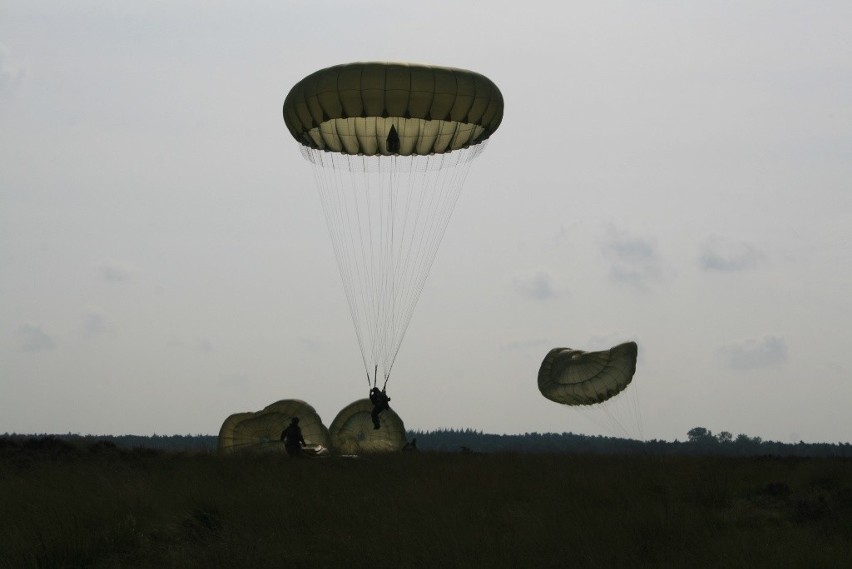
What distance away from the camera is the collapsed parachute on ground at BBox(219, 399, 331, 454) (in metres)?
29.2

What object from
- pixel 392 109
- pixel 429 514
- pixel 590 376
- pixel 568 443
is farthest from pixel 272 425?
pixel 568 443

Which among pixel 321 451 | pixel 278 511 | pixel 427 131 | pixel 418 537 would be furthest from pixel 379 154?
pixel 418 537

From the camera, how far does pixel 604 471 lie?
1897 centimetres

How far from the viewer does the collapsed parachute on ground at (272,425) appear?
96.0ft

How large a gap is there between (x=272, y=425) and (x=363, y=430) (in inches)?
105

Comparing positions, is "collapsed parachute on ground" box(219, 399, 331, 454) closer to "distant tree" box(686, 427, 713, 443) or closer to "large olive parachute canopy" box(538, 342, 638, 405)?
"large olive parachute canopy" box(538, 342, 638, 405)

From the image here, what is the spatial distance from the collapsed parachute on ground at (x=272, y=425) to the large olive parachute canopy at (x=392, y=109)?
25.1 ft

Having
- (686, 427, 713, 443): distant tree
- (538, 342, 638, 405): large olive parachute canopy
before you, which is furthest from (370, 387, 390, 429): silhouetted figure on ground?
(686, 427, 713, 443): distant tree

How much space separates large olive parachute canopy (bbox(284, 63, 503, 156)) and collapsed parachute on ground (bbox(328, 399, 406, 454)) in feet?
29.2

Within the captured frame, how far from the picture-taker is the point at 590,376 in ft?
106

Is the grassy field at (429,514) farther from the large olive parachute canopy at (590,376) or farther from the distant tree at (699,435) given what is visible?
the distant tree at (699,435)

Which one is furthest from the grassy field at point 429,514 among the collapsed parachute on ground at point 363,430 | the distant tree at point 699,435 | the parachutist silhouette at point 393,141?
the distant tree at point 699,435

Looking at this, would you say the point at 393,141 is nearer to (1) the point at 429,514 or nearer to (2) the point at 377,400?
(2) the point at 377,400

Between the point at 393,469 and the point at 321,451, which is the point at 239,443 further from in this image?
the point at 393,469
